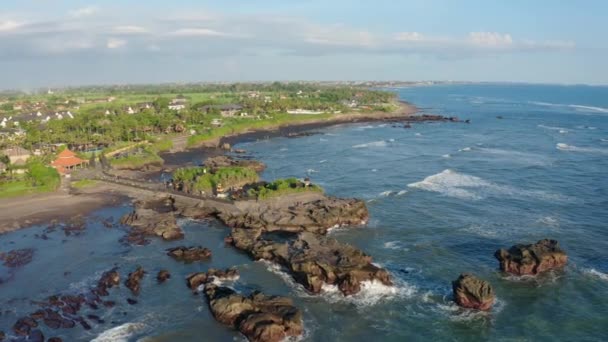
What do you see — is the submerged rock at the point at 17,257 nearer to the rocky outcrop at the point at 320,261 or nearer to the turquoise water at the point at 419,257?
the turquoise water at the point at 419,257

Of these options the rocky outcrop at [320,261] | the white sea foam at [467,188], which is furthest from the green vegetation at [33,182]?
the white sea foam at [467,188]

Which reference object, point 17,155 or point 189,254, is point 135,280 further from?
point 17,155

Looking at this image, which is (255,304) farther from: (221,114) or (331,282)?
(221,114)

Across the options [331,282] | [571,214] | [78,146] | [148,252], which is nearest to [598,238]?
[571,214]

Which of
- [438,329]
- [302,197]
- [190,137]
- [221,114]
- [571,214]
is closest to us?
[438,329]

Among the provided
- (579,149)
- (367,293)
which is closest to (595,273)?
(367,293)

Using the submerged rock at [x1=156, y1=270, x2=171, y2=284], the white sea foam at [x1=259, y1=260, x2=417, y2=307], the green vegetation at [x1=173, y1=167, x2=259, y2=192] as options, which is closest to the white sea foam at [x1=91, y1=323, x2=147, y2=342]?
the submerged rock at [x1=156, y1=270, x2=171, y2=284]

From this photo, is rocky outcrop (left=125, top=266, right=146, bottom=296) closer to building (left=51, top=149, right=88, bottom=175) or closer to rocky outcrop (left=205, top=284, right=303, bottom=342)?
rocky outcrop (left=205, top=284, right=303, bottom=342)
